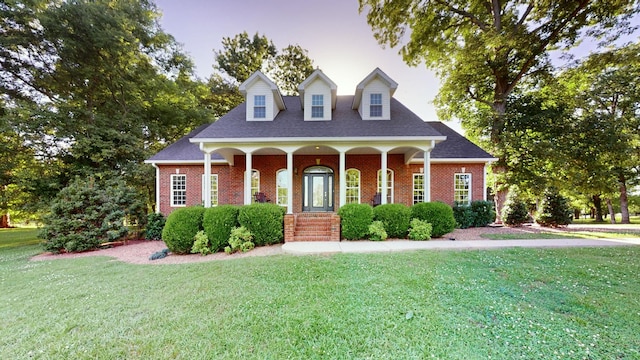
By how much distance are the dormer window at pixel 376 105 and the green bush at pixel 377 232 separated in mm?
5363

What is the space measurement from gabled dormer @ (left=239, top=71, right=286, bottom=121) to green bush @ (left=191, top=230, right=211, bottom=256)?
573cm

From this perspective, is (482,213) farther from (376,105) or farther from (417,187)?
(376,105)

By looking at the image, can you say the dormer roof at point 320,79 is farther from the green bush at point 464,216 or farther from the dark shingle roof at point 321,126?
the green bush at point 464,216

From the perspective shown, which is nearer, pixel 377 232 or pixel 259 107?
pixel 377 232

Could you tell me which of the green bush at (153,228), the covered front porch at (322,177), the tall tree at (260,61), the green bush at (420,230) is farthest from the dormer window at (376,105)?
the tall tree at (260,61)

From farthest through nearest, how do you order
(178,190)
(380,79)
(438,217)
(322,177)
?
(178,190), (322,177), (380,79), (438,217)

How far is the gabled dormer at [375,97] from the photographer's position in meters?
10.6

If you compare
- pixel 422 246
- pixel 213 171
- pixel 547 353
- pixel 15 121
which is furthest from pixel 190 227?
pixel 15 121

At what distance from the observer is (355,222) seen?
8227 mm

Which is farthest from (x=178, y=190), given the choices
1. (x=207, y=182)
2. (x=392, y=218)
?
(x=392, y=218)

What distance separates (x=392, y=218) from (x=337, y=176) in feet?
13.9

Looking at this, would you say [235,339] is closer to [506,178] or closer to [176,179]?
[176,179]

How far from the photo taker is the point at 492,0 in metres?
12.9

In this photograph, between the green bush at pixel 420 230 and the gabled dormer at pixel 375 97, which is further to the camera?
the gabled dormer at pixel 375 97
